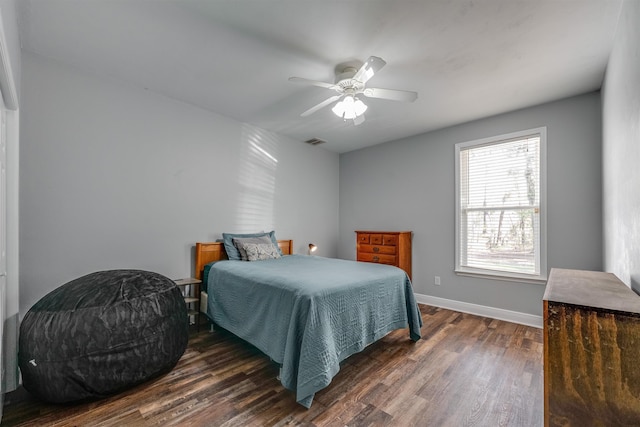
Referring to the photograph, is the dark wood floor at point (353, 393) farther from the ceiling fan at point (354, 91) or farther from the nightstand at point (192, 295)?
the ceiling fan at point (354, 91)

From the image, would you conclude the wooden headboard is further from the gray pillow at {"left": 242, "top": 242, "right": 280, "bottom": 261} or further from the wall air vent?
the wall air vent

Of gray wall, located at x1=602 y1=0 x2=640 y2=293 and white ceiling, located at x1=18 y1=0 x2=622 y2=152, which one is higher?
white ceiling, located at x1=18 y1=0 x2=622 y2=152

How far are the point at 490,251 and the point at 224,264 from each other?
3.21 meters

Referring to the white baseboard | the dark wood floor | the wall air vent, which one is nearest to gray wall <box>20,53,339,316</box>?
the wall air vent

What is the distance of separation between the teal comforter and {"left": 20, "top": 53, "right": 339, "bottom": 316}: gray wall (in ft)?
2.52

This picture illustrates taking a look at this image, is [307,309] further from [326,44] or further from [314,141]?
[314,141]

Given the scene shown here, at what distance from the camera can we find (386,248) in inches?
162

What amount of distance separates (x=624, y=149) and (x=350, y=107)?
1.88 metres

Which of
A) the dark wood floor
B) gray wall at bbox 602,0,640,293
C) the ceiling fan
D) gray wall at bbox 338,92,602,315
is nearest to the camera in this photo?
gray wall at bbox 602,0,640,293

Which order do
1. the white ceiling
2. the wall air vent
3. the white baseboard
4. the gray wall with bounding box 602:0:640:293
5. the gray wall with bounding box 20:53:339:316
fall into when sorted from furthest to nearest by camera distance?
the wall air vent, the white baseboard, the gray wall with bounding box 20:53:339:316, the white ceiling, the gray wall with bounding box 602:0:640:293

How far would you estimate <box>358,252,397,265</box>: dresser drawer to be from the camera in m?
4.04

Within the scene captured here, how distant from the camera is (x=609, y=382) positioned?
0.98m

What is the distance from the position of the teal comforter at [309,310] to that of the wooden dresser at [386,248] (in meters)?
1.21

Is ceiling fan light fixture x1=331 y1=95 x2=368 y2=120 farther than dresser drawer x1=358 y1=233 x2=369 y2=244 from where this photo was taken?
No
